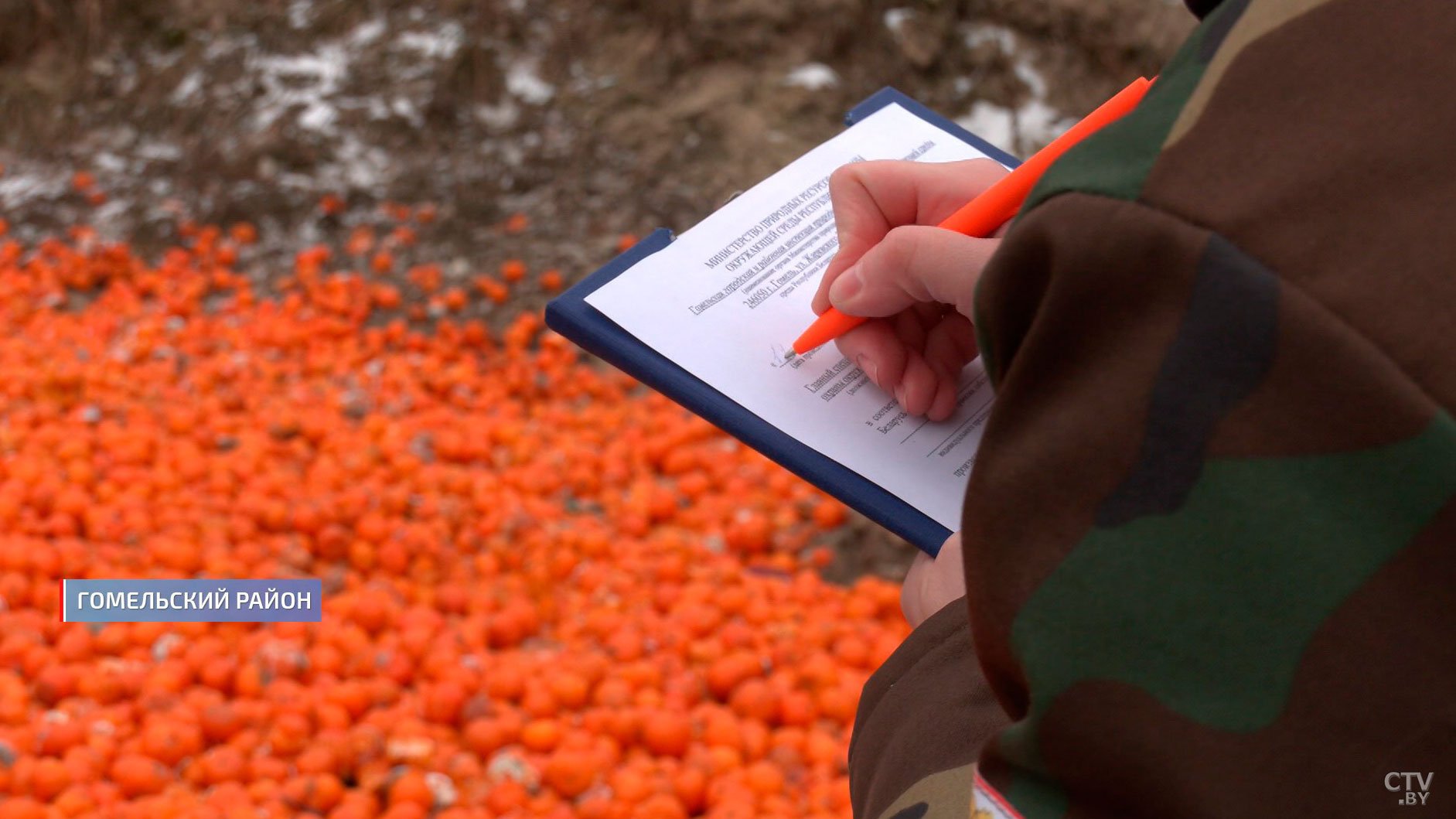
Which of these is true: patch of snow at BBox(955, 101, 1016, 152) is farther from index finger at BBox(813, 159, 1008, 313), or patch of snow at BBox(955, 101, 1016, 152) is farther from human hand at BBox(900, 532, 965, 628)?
human hand at BBox(900, 532, 965, 628)

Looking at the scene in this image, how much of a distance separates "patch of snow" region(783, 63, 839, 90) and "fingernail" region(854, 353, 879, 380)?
8.72 ft

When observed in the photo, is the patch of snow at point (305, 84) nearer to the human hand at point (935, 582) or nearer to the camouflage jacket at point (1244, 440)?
the human hand at point (935, 582)

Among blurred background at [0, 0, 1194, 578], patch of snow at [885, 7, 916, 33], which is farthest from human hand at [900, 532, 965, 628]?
patch of snow at [885, 7, 916, 33]

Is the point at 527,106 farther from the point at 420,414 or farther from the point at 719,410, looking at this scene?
the point at 719,410

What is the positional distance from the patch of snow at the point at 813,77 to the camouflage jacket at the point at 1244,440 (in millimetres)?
3147

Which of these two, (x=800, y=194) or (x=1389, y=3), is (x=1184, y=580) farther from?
(x=800, y=194)

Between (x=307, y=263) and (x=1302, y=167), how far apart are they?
3289 millimetres

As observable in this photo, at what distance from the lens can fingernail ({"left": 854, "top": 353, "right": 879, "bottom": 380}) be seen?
1.12 meters

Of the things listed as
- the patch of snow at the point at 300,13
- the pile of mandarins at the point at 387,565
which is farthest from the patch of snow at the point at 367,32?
the pile of mandarins at the point at 387,565

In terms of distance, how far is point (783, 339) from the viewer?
120 centimetres

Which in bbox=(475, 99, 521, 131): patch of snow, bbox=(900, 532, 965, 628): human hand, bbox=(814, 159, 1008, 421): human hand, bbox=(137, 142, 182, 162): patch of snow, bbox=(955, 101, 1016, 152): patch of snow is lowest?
bbox=(137, 142, 182, 162): patch of snow

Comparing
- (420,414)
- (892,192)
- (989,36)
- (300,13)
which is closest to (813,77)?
(989,36)

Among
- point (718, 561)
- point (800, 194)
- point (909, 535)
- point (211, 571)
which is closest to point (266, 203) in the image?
point (211, 571)

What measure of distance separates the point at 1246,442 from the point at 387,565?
7.02 ft
